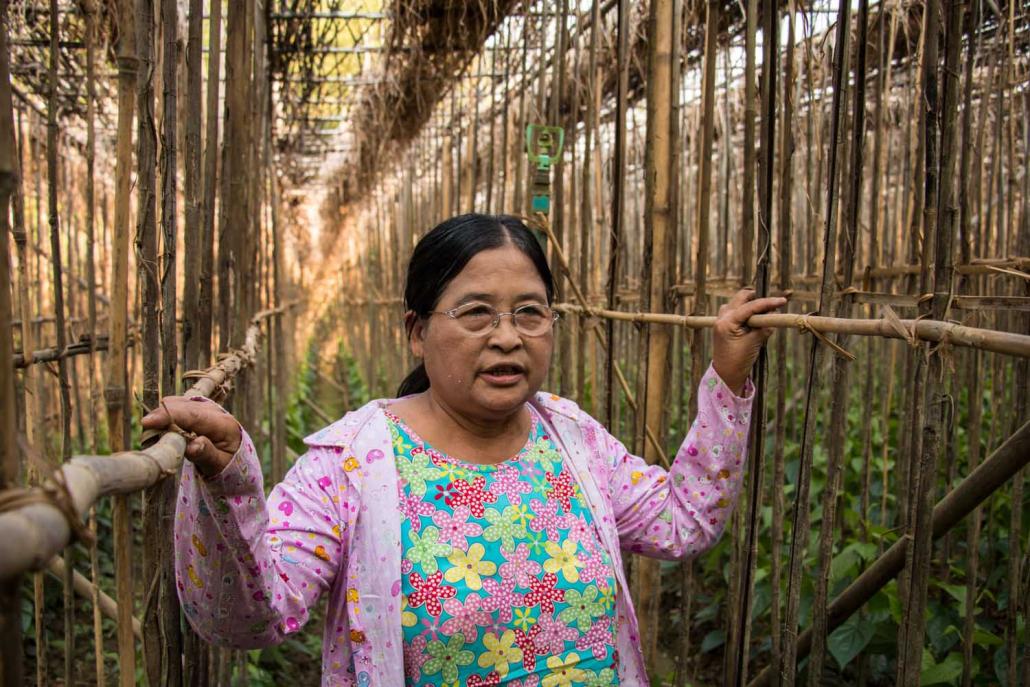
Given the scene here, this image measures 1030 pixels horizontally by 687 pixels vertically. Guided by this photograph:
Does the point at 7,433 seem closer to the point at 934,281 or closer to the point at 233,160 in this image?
the point at 934,281

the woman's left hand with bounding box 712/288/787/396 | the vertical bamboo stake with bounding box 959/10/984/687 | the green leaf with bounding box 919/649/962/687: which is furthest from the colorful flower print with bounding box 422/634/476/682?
the green leaf with bounding box 919/649/962/687

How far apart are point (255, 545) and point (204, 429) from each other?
0.20 metres

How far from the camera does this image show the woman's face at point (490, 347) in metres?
1.55

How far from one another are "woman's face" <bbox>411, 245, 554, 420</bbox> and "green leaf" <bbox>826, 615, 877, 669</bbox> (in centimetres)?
169

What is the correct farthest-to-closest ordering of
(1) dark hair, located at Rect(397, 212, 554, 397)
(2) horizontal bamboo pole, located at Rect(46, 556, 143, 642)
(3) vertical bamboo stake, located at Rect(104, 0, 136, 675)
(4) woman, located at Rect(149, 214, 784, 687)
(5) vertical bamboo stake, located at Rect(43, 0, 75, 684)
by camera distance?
(2) horizontal bamboo pole, located at Rect(46, 556, 143, 642)
(5) vertical bamboo stake, located at Rect(43, 0, 75, 684)
(1) dark hair, located at Rect(397, 212, 554, 397)
(4) woman, located at Rect(149, 214, 784, 687)
(3) vertical bamboo stake, located at Rect(104, 0, 136, 675)

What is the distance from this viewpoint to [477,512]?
4.90 ft

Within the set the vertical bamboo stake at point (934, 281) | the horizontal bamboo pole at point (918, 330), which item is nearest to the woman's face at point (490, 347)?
the horizontal bamboo pole at point (918, 330)

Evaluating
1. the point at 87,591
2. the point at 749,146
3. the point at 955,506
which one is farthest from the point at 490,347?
the point at 87,591

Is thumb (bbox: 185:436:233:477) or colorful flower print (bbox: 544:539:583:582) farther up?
thumb (bbox: 185:436:233:477)

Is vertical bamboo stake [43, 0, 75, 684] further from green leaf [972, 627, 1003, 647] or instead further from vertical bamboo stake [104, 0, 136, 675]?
green leaf [972, 627, 1003, 647]

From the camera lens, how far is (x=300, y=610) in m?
1.32

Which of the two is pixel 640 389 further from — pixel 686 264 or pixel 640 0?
pixel 686 264

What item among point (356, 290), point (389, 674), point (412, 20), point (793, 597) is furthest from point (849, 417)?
point (356, 290)

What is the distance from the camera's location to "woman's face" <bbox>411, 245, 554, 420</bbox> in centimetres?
155
